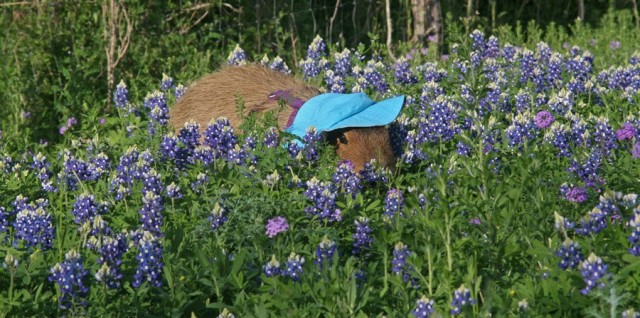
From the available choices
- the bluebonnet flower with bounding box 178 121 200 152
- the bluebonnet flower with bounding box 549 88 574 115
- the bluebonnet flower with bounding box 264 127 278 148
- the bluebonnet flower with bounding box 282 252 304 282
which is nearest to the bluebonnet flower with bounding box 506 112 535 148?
the bluebonnet flower with bounding box 549 88 574 115

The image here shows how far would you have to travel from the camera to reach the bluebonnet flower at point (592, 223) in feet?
12.9

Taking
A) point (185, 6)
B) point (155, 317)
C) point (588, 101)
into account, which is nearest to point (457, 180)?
point (155, 317)

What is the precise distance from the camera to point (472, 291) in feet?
12.4

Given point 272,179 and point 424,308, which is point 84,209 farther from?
point 424,308

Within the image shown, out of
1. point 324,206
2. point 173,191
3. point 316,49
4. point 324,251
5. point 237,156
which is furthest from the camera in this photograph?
point 316,49

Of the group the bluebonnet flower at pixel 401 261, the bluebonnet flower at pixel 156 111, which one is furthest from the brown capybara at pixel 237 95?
the bluebonnet flower at pixel 401 261

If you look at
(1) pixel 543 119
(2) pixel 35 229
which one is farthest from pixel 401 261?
(1) pixel 543 119

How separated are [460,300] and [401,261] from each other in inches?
16.7

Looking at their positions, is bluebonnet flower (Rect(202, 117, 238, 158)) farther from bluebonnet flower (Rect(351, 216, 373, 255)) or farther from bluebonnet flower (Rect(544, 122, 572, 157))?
bluebonnet flower (Rect(544, 122, 572, 157))

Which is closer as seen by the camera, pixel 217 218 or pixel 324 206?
pixel 217 218

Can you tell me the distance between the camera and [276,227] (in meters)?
4.33

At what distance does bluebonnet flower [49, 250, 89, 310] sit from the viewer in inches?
153

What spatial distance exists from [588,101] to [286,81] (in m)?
1.98

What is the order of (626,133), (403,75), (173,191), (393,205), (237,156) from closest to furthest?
1. (393,205)
2. (173,191)
3. (237,156)
4. (626,133)
5. (403,75)
